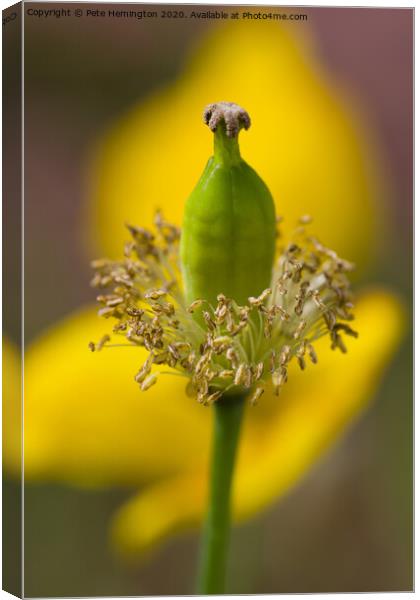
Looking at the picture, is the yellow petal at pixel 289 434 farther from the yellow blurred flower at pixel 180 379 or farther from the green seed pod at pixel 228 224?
the green seed pod at pixel 228 224

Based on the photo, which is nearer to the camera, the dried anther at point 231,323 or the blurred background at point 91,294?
the dried anther at point 231,323

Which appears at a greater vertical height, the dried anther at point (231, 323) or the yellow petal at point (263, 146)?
the yellow petal at point (263, 146)

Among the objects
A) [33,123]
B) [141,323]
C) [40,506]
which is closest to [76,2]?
[33,123]

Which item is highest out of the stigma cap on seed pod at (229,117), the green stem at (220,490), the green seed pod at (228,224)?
the stigma cap on seed pod at (229,117)

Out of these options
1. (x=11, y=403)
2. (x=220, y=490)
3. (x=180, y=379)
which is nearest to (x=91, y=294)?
(x=180, y=379)

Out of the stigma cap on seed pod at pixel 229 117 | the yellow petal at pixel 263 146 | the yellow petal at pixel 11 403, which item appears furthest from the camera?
the yellow petal at pixel 263 146

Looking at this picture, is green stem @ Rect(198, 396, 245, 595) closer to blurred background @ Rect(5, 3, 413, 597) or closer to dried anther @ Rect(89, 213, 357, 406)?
dried anther @ Rect(89, 213, 357, 406)

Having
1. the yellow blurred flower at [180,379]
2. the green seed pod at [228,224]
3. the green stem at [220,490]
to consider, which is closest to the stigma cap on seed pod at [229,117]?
the green seed pod at [228,224]
